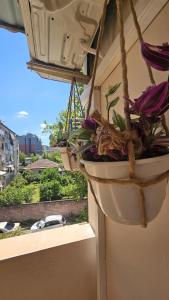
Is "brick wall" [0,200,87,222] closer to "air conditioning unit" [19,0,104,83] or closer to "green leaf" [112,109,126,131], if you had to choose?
"air conditioning unit" [19,0,104,83]

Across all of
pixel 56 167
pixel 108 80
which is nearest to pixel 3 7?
pixel 108 80

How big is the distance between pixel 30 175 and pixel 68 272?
0.85m

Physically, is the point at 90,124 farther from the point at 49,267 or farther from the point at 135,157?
the point at 49,267

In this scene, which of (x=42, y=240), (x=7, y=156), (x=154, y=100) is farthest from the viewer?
(x=7, y=156)

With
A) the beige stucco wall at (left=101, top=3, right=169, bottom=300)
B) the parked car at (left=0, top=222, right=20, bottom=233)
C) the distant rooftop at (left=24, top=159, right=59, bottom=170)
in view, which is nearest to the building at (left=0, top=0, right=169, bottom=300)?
the beige stucco wall at (left=101, top=3, right=169, bottom=300)

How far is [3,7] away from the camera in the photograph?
2.93ft

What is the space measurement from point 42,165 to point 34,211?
56 cm

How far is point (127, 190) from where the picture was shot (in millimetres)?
330

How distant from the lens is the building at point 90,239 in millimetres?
570

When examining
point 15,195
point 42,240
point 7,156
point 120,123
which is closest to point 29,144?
point 7,156

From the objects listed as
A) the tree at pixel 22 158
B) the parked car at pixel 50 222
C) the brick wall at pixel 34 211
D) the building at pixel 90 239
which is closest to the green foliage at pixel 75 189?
the brick wall at pixel 34 211

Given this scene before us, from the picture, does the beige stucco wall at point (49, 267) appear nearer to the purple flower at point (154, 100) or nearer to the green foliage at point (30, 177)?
the green foliage at point (30, 177)

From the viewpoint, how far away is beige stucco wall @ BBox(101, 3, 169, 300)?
53cm

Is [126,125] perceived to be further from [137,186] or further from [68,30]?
[68,30]
